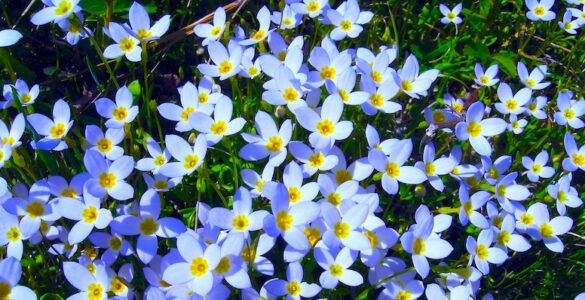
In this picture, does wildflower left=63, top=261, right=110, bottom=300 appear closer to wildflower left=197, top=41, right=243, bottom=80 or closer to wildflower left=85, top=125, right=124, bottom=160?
wildflower left=85, top=125, right=124, bottom=160

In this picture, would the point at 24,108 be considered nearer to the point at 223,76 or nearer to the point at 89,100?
the point at 89,100

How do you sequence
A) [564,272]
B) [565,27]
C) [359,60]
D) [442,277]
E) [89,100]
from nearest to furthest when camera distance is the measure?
[442,277] < [359,60] < [564,272] < [89,100] < [565,27]

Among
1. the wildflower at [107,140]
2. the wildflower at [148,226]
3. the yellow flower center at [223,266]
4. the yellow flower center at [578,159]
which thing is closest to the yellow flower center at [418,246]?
the yellow flower center at [223,266]

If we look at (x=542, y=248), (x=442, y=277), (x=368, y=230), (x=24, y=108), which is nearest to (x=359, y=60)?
(x=368, y=230)

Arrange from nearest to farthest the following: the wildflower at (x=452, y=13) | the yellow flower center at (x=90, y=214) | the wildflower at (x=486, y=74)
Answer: the yellow flower center at (x=90, y=214)
the wildflower at (x=486, y=74)
the wildflower at (x=452, y=13)

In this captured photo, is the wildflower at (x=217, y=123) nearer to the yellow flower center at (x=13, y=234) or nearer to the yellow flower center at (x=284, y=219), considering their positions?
the yellow flower center at (x=284, y=219)

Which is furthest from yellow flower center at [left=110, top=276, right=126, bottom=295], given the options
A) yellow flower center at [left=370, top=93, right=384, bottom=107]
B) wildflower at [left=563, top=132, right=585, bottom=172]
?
wildflower at [left=563, top=132, right=585, bottom=172]
